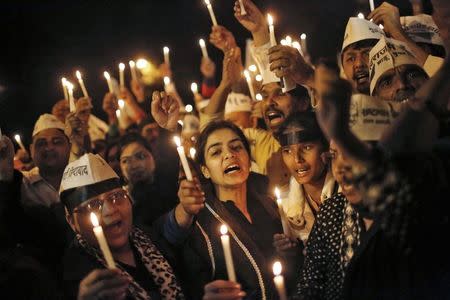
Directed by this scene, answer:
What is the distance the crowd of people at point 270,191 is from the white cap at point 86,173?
11mm

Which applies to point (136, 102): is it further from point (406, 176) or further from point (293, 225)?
point (406, 176)

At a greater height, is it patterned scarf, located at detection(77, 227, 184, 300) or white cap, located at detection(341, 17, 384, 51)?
white cap, located at detection(341, 17, 384, 51)

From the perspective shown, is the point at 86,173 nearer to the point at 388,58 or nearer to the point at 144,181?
the point at 144,181

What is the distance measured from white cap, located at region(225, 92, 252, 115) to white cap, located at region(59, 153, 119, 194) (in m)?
2.40

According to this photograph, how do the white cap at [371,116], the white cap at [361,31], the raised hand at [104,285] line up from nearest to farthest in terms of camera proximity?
the white cap at [371,116], the raised hand at [104,285], the white cap at [361,31]

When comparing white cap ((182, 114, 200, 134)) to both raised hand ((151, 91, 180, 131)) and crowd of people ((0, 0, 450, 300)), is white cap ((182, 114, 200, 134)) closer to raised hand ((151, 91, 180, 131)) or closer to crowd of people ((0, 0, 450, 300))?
crowd of people ((0, 0, 450, 300))

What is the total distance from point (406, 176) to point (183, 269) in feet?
6.95

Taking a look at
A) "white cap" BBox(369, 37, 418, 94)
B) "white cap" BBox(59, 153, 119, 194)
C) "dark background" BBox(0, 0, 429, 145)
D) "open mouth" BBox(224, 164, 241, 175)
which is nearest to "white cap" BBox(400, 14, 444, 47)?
"white cap" BBox(369, 37, 418, 94)

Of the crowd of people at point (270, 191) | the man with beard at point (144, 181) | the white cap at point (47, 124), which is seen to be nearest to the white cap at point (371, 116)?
the crowd of people at point (270, 191)

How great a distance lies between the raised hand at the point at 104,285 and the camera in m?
2.85

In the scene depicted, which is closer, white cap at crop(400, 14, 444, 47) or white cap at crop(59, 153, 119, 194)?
white cap at crop(59, 153, 119, 194)

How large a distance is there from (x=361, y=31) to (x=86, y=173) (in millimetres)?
2346

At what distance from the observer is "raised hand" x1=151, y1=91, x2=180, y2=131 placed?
4.86 metres

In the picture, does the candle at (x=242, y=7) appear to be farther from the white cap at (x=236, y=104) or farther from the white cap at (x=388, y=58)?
the white cap at (x=388, y=58)
